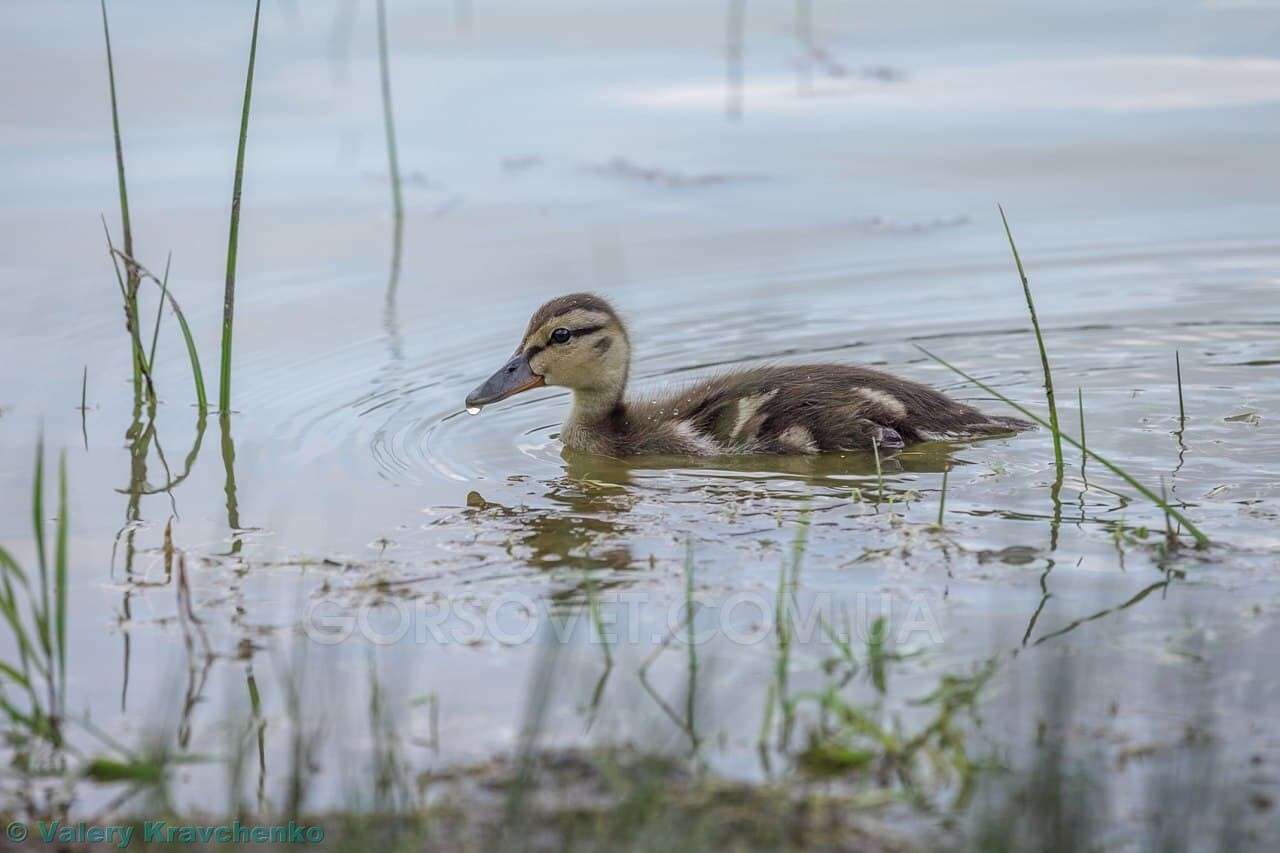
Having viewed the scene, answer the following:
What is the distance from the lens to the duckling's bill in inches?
Answer: 245

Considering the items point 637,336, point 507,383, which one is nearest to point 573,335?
point 507,383

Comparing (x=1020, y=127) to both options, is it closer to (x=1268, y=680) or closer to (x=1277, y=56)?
(x=1277, y=56)

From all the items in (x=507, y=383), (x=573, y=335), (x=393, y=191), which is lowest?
(x=507, y=383)

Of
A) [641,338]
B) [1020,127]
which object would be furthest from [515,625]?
[1020,127]

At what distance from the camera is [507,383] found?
20.6 ft

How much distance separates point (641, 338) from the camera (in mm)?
7488

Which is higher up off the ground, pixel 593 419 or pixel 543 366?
pixel 543 366

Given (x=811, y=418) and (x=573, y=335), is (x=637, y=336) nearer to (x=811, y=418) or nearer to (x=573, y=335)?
(x=573, y=335)

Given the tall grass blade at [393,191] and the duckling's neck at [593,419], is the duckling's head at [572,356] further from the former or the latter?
the tall grass blade at [393,191]

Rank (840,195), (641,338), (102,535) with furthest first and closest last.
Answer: (840,195) → (641,338) → (102,535)

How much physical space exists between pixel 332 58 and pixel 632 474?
7.16 m

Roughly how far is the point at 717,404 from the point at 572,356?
0.62 meters

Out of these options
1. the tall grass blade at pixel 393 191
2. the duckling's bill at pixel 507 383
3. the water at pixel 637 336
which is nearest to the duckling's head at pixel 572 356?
the duckling's bill at pixel 507 383

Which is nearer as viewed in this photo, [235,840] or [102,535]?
[235,840]
